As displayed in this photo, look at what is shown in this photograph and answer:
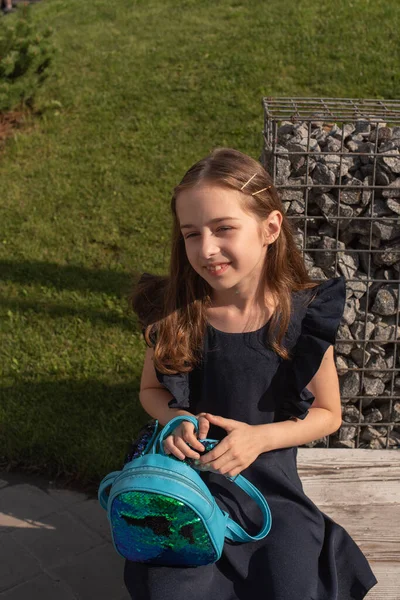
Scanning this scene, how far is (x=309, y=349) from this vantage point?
2.21 meters

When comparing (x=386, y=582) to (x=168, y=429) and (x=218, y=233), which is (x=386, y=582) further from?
(x=218, y=233)

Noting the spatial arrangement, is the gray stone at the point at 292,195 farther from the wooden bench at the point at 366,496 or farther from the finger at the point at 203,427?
the finger at the point at 203,427

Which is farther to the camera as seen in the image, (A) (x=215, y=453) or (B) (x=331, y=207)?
(B) (x=331, y=207)

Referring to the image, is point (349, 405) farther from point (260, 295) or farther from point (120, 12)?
point (120, 12)

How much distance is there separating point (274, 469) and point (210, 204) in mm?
808

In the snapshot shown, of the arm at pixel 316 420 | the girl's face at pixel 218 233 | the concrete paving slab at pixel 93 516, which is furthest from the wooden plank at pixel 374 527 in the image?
the concrete paving slab at pixel 93 516

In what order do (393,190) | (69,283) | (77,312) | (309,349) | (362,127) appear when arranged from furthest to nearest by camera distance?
(69,283) → (77,312) → (362,127) → (393,190) → (309,349)

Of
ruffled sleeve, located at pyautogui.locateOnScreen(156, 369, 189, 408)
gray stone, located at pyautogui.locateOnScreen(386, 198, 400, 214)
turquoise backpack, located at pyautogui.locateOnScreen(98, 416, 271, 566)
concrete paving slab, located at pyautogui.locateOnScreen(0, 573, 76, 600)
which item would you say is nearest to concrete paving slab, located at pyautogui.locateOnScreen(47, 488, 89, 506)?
concrete paving slab, located at pyautogui.locateOnScreen(0, 573, 76, 600)

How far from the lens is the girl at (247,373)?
204cm

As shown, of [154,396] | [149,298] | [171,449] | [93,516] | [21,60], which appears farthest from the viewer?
[21,60]

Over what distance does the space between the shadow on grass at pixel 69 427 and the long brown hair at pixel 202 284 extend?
130cm

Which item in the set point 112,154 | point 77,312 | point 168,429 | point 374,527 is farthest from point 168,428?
point 112,154

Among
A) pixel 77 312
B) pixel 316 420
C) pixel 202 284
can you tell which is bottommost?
pixel 77 312

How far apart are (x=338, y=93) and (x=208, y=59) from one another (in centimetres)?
171
